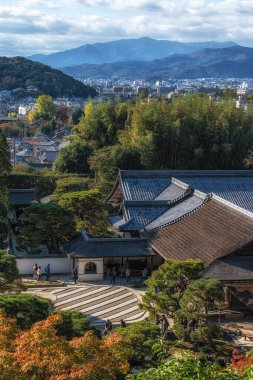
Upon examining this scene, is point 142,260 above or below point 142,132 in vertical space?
below

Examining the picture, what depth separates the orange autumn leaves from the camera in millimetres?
6727

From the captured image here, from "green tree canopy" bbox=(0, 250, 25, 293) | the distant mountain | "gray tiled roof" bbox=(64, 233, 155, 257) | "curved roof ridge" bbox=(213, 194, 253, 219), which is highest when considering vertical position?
the distant mountain

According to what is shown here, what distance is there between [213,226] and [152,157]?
13.8 m

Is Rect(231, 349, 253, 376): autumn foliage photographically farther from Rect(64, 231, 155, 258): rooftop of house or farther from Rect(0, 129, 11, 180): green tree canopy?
Rect(64, 231, 155, 258): rooftop of house

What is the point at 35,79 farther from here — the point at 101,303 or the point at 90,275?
the point at 101,303

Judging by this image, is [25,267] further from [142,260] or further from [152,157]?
[152,157]

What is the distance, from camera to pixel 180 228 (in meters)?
20.1

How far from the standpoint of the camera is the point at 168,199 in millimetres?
24984

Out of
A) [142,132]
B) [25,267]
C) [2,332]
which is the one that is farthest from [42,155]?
[2,332]

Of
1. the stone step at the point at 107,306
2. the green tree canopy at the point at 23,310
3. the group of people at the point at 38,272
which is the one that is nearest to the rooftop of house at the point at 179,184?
the group of people at the point at 38,272

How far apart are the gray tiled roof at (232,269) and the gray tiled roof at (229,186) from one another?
8.54 metres

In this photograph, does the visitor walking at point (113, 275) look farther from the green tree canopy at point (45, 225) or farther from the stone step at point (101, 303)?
the green tree canopy at point (45, 225)

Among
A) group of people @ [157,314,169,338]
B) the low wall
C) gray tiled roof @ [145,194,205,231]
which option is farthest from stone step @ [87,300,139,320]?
gray tiled roof @ [145,194,205,231]

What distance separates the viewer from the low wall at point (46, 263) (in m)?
20.6
